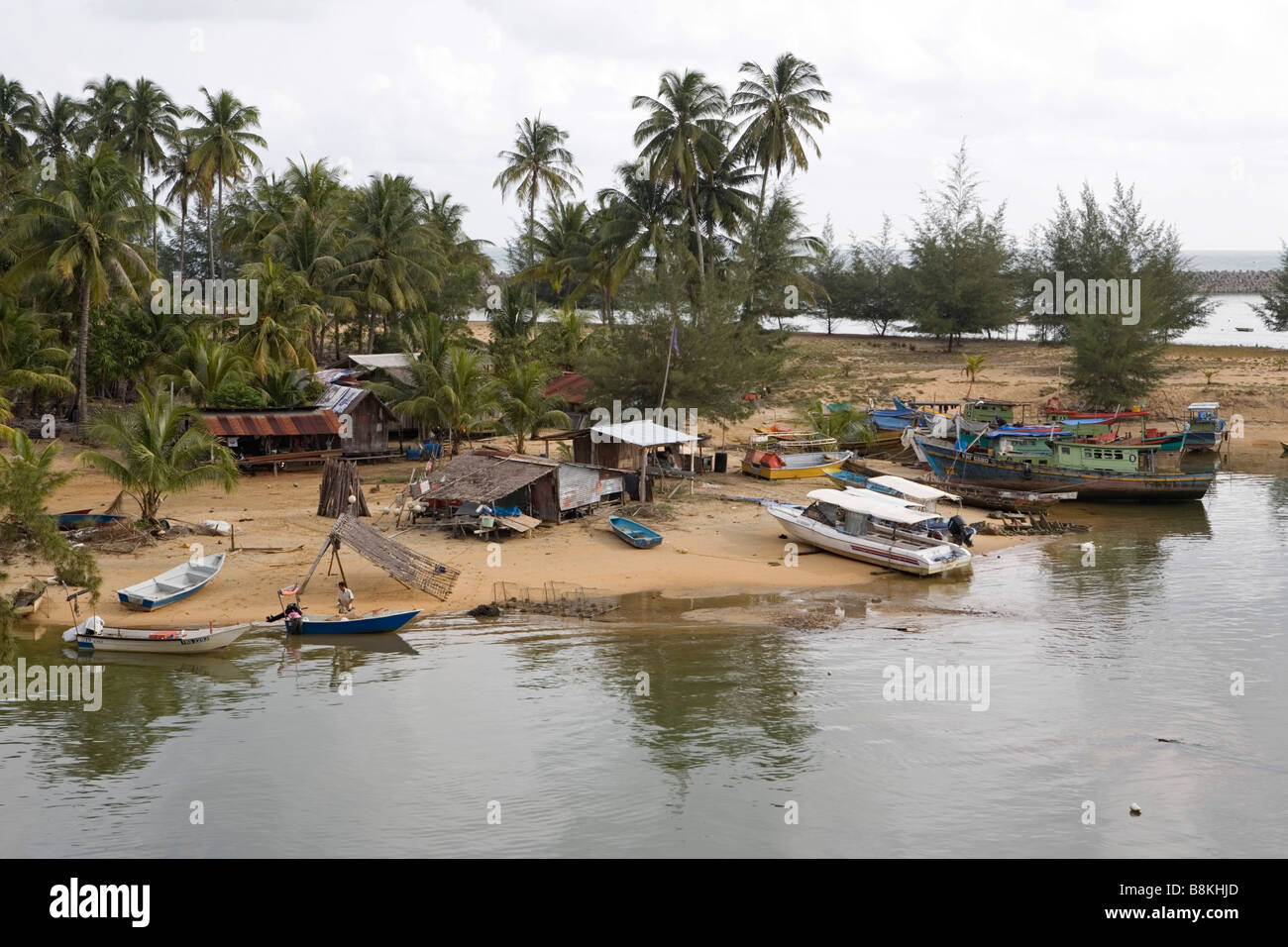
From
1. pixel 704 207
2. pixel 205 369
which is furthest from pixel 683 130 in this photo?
pixel 205 369

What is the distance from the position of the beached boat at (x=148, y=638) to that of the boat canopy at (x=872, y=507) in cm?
1550

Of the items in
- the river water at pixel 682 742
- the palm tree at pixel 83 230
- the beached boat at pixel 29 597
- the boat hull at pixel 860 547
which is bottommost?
the river water at pixel 682 742

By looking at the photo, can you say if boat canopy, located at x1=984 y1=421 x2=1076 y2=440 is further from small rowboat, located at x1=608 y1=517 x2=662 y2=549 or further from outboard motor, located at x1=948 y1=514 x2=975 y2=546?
small rowboat, located at x1=608 y1=517 x2=662 y2=549

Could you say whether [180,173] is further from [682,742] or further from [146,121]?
[682,742]

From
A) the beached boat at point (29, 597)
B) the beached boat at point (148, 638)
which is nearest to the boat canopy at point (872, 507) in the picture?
the beached boat at point (148, 638)

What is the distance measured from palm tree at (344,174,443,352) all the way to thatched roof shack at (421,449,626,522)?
19.4m

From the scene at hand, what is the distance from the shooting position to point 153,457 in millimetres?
29453

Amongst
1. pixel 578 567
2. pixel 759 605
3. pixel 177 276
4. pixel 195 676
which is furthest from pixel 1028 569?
pixel 177 276

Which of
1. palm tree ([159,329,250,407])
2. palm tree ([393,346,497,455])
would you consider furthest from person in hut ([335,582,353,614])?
palm tree ([159,329,250,407])

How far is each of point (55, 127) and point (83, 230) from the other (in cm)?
2215

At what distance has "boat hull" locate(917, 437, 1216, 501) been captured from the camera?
40.3 m

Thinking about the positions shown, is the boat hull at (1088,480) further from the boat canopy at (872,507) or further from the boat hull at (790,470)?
the boat canopy at (872,507)

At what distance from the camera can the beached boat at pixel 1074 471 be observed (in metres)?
40.4
